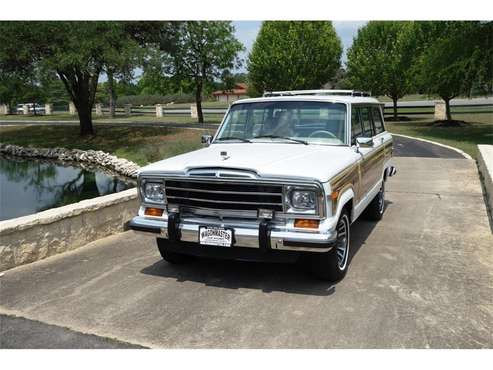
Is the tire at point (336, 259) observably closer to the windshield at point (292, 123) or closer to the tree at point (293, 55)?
the windshield at point (292, 123)

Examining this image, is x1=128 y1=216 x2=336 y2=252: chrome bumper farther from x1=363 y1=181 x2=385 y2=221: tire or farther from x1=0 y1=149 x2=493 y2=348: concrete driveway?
x1=363 y1=181 x2=385 y2=221: tire

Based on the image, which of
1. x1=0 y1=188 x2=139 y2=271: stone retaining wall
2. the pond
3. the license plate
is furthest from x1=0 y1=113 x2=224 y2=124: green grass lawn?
the license plate

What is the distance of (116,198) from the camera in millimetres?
6941

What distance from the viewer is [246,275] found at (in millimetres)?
5203

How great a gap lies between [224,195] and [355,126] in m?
2.27

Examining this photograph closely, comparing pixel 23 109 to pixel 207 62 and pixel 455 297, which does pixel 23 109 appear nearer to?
pixel 207 62

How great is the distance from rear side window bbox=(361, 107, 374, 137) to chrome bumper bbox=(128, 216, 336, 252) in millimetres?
2592

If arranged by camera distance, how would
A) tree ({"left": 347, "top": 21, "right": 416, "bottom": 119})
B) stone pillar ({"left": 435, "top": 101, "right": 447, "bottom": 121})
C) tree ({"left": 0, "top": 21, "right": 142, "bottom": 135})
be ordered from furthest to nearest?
tree ({"left": 347, "top": 21, "right": 416, "bottom": 119})
stone pillar ({"left": 435, "top": 101, "right": 447, "bottom": 121})
tree ({"left": 0, "top": 21, "right": 142, "bottom": 135})

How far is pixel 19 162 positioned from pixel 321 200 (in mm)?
22904

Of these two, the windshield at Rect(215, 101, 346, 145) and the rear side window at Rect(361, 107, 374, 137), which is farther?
the rear side window at Rect(361, 107, 374, 137)

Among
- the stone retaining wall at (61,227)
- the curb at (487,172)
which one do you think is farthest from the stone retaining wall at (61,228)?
the curb at (487,172)

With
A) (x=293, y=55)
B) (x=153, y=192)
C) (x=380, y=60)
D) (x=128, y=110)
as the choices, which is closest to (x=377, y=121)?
(x=153, y=192)

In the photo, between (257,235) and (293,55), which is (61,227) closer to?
(257,235)

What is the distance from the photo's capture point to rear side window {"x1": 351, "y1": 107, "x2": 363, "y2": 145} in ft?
19.2
